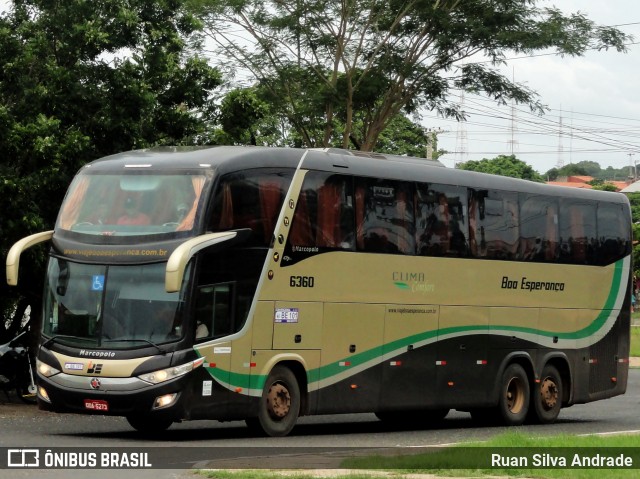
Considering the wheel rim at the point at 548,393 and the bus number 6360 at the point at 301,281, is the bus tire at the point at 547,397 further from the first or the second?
the bus number 6360 at the point at 301,281

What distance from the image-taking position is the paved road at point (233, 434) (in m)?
15.3

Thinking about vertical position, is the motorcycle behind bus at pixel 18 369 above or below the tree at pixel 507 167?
below

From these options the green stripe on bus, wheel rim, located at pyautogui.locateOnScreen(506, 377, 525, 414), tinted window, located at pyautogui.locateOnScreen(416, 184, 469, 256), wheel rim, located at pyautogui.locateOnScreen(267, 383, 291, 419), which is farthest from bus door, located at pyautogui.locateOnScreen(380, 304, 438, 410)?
wheel rim, located at pyautogui.locateOnScreen(506, 377, 525, 414)

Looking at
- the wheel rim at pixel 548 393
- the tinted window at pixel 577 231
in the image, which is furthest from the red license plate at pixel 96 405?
the tinted window at pixel 577 231

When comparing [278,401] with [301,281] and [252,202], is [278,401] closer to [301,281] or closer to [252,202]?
[301,281]

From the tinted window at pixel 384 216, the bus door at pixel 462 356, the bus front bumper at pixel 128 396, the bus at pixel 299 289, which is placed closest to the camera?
the bus front bumper at pixel 128 396

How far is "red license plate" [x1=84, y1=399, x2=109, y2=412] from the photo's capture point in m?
16.6

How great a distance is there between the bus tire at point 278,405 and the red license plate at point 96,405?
85.5 inches

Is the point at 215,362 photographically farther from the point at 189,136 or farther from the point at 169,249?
the point at 189,136

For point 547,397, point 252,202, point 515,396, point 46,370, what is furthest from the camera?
point 547,397

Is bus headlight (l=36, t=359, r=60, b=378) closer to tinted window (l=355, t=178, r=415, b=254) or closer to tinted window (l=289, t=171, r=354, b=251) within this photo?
tinted window (l=289, t=171, r=354, b=251)

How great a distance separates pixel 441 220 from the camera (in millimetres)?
20500

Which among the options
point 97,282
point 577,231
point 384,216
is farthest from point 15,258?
point 577,231

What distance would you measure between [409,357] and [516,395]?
3167 millimetres
